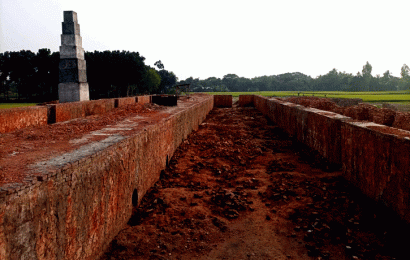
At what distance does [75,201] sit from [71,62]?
8960mm

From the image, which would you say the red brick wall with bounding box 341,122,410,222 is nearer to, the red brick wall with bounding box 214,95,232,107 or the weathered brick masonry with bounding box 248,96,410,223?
the weathered brick masonry with bounding box 248,96,410,223

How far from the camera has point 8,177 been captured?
2209mm

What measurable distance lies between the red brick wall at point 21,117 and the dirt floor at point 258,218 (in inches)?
108

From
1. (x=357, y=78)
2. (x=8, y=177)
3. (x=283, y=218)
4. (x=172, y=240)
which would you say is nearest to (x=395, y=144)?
(x=283, y=218)

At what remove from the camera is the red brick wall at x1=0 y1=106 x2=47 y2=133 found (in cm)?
541

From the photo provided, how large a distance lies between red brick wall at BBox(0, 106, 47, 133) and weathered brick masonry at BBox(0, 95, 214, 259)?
245 centimetres

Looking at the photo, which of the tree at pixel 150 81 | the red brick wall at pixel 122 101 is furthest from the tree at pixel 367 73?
the red brick wall at pixel 122 101

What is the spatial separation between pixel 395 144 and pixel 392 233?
0.93 m

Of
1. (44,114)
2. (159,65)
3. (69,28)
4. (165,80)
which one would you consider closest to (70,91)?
(69,28)

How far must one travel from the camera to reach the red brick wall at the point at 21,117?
541 cm

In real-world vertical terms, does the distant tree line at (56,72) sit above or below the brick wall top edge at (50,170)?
above

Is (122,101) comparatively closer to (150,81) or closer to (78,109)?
(78,109)

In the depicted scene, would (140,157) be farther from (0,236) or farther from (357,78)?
(357,78)

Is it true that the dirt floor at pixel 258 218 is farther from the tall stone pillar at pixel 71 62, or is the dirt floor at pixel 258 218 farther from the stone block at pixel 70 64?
the stone block at pixel 70 64
